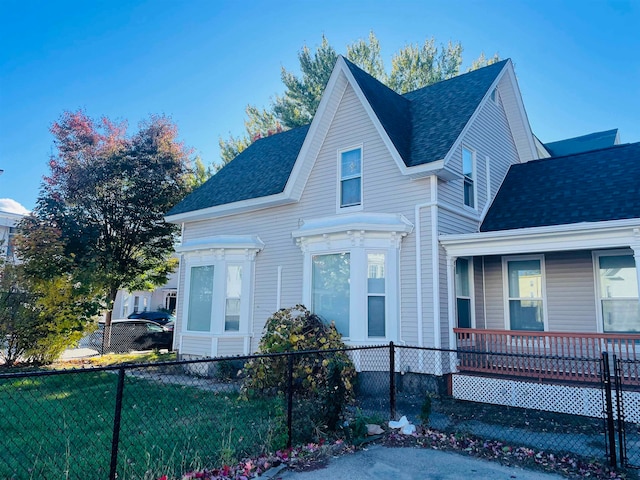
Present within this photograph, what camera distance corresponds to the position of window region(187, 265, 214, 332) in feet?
36.6

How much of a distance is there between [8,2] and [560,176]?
14133mm

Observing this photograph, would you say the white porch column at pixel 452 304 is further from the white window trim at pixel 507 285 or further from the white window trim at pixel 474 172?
the white window trim at pixel 474 172

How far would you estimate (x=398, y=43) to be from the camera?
2552cm

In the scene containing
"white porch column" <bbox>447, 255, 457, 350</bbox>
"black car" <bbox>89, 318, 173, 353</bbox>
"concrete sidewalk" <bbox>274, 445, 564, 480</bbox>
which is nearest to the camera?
"concrete sidewalk" <bbox>274, 445, 564, 480</bbox>

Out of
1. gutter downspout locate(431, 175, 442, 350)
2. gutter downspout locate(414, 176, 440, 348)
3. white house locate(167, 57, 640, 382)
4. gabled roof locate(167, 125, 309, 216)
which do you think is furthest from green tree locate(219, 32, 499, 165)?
gutter downspout locate(431, 175, 442, 350)

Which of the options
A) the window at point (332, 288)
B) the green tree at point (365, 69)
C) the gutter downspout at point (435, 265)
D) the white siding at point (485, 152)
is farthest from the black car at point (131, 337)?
the green tree at point (365, 69)

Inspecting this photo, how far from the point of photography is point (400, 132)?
945 cm

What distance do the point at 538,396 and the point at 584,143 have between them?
12517mm

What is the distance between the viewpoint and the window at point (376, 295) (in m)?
8.59

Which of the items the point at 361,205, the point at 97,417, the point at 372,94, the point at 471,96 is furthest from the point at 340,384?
the point at 471,96

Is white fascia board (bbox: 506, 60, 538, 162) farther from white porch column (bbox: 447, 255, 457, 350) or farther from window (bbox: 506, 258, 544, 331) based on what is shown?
white porch column (bbox: 447, 255, 457, 350)

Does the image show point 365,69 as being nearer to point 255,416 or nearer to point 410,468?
point 255,416

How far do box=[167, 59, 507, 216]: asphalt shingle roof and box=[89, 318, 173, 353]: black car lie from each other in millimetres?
5995

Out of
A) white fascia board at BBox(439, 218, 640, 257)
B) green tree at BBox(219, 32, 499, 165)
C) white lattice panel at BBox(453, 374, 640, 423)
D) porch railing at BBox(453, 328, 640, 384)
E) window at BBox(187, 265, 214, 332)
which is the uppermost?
green tree at BBox(219, 32, 499, 165)
